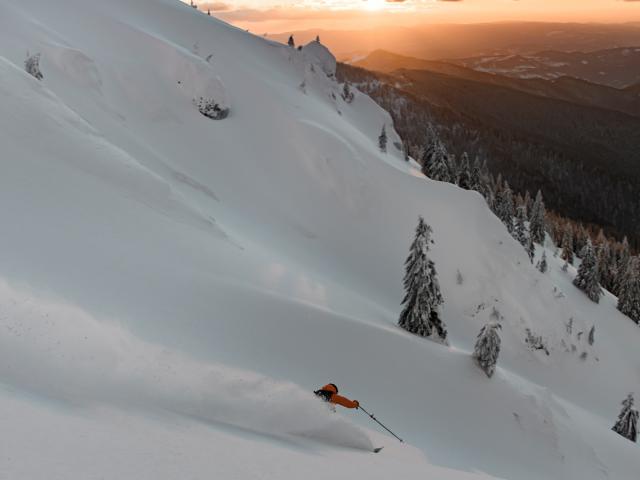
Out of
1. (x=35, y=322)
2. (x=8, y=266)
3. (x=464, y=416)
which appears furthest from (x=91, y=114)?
(x=464, y=416)

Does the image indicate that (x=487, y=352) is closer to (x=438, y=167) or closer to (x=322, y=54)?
(x=438, y=167)

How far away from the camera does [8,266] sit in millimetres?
13523

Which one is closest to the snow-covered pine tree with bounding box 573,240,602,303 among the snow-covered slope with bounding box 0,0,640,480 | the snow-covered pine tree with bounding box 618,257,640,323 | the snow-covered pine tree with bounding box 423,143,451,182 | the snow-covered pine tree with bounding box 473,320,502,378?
the snow-covered pine tree with bounding box 618,257,640,323

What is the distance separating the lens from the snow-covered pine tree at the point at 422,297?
A: 31391 millimetres

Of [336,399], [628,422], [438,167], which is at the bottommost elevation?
[628,422]

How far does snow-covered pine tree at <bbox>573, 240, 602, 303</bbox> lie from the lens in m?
68.2

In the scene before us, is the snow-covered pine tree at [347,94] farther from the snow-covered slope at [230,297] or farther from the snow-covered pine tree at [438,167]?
the snow-covered slope at [230,297]

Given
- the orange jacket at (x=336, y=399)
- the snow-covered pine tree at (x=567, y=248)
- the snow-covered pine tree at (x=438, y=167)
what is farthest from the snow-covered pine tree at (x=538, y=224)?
the orange jacket at (x=336, y=399)

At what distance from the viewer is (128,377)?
1164 cm

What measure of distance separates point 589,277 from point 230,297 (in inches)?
2663

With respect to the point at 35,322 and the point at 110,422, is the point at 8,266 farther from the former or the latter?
the point at 110,422

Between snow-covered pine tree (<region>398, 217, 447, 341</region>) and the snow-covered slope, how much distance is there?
7.08 feet

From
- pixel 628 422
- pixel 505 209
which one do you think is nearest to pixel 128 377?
pixel 628 422

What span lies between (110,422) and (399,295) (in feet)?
122
